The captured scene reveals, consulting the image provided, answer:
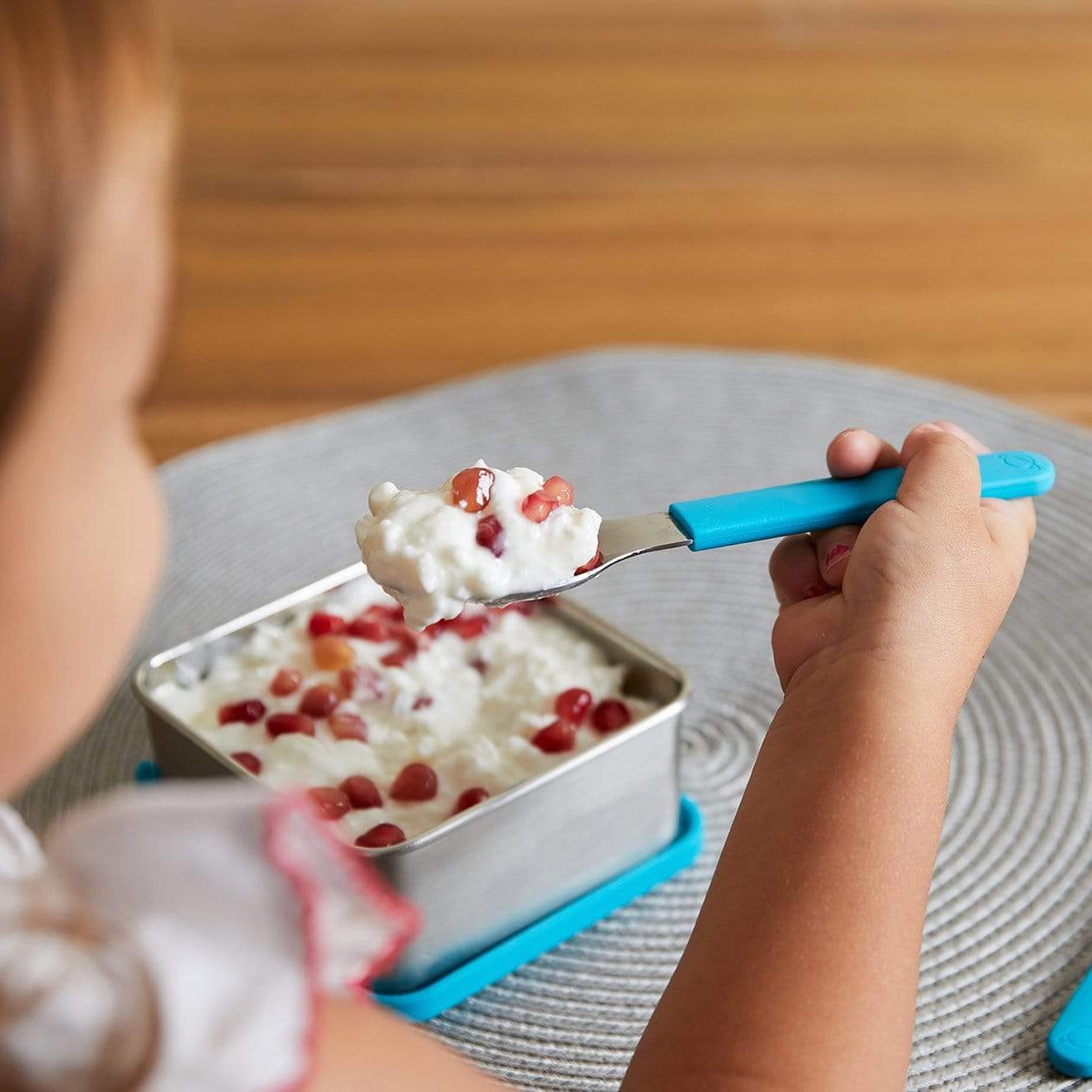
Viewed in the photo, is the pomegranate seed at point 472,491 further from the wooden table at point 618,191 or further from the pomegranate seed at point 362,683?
the wooden table at point 618,191

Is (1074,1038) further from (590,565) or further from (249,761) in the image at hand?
(249,761)

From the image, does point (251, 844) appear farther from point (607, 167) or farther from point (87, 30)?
point (607, 167)

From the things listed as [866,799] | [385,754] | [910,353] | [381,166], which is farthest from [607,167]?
[866,799]

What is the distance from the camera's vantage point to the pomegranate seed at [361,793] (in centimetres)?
116

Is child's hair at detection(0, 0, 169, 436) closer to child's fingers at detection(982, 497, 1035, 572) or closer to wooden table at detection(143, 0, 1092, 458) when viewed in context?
child's fingers at detection(982, 497, 1035, 572)

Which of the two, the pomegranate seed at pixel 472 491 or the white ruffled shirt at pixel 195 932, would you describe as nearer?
the white ruffled shirt at pixel 195 932

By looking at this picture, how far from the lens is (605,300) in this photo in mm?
2414

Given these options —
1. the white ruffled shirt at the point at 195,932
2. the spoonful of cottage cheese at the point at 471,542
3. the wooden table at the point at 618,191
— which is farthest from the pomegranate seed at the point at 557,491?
the wooden table at the point at 618,191

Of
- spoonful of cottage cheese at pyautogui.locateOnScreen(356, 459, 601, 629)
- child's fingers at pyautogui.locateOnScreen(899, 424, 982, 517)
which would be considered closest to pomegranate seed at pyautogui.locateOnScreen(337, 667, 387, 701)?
spoonful of cottage cheese at pyautogui.locateOnScreen(356, 459, 601, 629)

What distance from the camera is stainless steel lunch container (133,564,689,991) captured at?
42.9 inches

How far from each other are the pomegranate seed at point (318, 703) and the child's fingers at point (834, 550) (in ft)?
1.41

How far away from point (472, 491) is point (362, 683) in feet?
0.97

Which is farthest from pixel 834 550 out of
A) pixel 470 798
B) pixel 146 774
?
pixel 146 774

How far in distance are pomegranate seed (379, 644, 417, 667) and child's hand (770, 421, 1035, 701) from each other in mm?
345
